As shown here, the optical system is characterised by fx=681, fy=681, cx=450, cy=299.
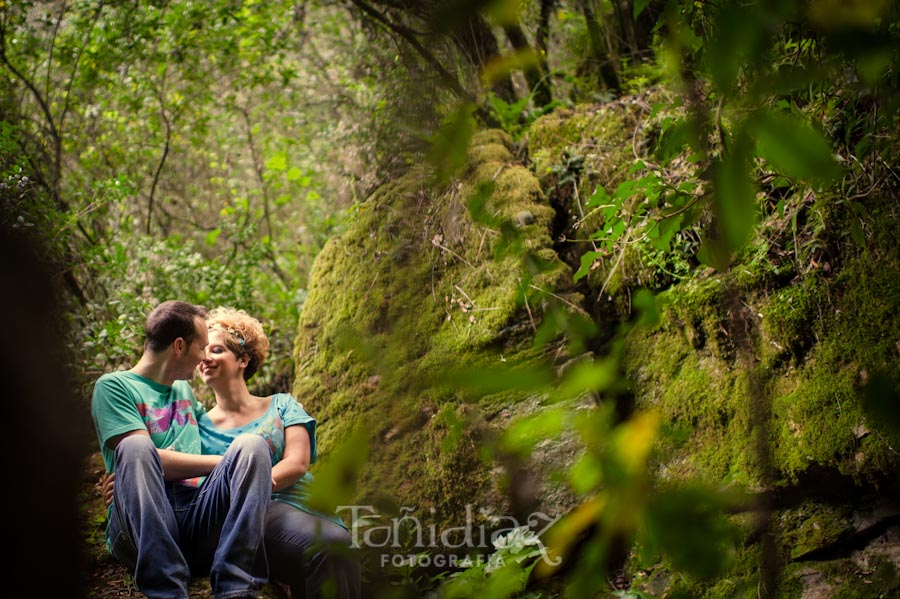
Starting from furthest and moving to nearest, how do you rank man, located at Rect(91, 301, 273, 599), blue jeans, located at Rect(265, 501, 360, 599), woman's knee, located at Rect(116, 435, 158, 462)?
1. blue jeans, located at Rect(265, 501, 360, 599)
2. woman's knee, located at Rect(116, 435, 158, 462)
3. man, located at Rect(91, 301, 273, 599)

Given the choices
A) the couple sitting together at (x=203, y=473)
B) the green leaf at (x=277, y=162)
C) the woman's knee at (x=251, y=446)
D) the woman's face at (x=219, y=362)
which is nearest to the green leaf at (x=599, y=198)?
the couple sitting together at (x=203, y=473)

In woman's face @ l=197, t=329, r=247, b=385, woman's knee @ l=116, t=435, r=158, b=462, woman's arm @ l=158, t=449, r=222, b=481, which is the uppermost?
woman's face @ l=197, t=329, r=247, b=385

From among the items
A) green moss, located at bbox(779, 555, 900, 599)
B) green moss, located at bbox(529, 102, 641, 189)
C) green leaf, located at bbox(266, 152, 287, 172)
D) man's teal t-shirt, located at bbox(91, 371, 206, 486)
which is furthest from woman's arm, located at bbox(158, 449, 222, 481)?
green leaf, located at bbox(266, 152, 287, 172)

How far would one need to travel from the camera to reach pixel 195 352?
3229 mm

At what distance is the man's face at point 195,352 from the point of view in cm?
320

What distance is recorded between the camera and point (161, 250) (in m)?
5.29

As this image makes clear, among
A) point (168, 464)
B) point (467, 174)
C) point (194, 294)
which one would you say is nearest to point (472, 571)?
point (168, 464)

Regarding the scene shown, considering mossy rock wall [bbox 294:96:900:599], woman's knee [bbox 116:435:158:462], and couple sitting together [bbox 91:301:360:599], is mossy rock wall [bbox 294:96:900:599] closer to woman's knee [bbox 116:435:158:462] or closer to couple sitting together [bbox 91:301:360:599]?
couple sitting together [bbox 91:301:360:599]

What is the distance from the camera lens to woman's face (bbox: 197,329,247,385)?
3414 millimetres

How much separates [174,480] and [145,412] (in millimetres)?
326

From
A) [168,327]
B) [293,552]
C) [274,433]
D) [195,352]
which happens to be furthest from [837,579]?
[168,327]

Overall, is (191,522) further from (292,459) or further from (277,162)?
(277,162)

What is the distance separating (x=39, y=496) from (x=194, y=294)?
4.46 m

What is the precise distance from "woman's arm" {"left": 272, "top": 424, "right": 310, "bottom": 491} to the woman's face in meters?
0.46
